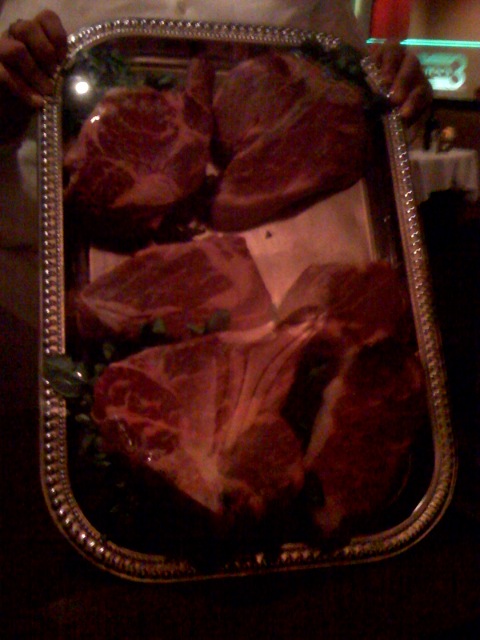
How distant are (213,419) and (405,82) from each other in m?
0.99

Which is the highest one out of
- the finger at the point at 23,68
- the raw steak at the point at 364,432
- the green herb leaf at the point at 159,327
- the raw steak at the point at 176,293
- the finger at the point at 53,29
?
the finger at the point at 53,29

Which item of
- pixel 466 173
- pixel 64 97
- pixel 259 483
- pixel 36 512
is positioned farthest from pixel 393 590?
pixel 64 97

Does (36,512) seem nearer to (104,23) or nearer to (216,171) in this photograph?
(216,171)

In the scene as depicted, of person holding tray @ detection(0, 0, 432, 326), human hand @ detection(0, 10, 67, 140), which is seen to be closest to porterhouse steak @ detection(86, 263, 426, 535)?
person holding tray @ detection(0, 0, 432, 326)

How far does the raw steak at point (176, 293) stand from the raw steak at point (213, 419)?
0.24 ft

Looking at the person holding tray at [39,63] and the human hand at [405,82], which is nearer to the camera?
the person holding tray at [39,63]

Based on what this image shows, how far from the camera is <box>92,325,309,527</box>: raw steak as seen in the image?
1012 mm

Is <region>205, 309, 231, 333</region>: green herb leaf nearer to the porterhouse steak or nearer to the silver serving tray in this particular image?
the porterhouse steak

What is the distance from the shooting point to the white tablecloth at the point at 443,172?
1446mm

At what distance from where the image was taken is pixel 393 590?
1217 mm

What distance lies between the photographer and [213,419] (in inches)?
41.4

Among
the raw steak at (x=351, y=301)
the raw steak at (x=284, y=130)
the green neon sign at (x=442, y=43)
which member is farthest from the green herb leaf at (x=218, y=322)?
the green neon sign at (x=442, y=43)

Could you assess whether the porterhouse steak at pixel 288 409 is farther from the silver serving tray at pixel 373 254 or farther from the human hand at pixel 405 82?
the human hand at pixel 405 82

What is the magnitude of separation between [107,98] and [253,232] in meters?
0.47
